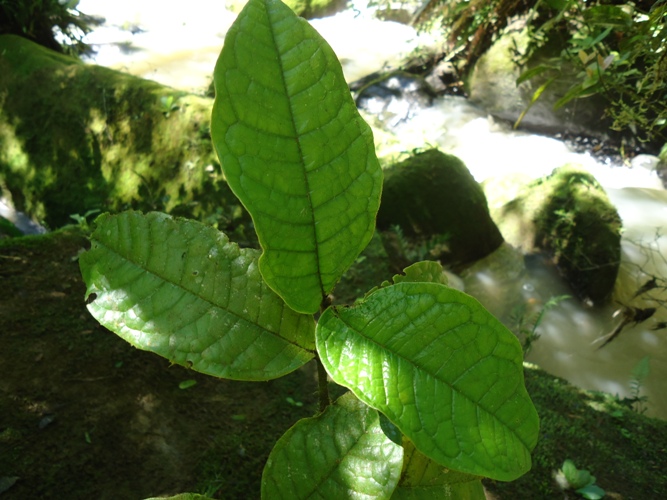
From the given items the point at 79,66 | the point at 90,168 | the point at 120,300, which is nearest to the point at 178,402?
the point at 120,300

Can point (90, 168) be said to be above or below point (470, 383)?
below

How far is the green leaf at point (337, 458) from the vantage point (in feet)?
2.23

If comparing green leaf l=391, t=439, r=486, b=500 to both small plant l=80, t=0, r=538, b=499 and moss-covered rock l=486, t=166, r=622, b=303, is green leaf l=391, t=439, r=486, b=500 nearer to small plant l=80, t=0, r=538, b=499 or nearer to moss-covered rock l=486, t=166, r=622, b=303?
small plant l=80, t=0, r=538, b=499

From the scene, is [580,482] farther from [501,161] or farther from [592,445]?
[501,161]

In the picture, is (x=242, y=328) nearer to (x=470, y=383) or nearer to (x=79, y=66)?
(x=470, y=383)

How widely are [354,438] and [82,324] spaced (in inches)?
68.3

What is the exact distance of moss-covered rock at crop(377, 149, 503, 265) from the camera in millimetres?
3623

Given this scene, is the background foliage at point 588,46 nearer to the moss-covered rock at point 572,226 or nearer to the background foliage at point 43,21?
the moss-covered rock at point 572,226

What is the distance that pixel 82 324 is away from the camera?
2041 mm

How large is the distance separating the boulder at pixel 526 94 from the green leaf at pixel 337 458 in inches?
239

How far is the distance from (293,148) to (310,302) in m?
0.20

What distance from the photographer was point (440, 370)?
563 millimetres

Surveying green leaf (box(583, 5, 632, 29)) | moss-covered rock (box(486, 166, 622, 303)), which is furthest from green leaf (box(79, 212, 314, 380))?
moss-covered rock (box(486, 166, 622, 303))

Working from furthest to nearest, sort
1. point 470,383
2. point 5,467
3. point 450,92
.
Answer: point 450,92, point 5,467, point 470,383
